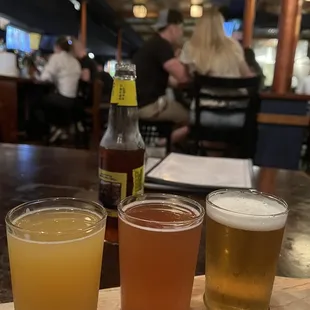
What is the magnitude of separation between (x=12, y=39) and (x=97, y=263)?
827 centimetres

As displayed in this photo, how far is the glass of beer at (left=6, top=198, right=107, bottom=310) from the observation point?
0.38 metres

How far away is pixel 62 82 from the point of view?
4.55 metres

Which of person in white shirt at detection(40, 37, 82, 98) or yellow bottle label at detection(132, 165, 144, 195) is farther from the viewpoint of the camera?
person in white shirt at detection(40, 37, 82, 98)

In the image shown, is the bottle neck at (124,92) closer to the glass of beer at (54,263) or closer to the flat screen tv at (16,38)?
the glass of beer at (54,263)

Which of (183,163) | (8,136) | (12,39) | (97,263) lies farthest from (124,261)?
(12,39)

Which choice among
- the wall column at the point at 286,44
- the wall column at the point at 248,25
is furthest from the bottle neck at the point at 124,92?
the wall column at the point at 248,25

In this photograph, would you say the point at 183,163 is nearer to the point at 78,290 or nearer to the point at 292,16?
the point at 78,290

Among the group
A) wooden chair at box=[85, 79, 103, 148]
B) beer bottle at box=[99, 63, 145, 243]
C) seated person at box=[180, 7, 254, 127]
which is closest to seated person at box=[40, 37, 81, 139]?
wooden chair at box=[85, 79, 103, 148]

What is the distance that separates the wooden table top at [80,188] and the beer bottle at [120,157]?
0.07 m

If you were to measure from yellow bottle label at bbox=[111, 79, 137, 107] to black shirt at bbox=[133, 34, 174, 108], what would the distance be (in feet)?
7.36

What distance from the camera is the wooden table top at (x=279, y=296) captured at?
49 centimetres

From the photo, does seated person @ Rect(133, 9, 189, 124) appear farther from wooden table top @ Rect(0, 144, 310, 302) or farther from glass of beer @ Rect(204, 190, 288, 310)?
glass of beer @ Rect(204, 190, 288, 310)

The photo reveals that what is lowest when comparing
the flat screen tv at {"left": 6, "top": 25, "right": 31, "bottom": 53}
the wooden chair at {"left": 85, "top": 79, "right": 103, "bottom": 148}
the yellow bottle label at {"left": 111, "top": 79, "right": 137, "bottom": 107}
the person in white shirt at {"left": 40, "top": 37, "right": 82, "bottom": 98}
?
the wooden chair at {"left": 85, "top": 79, "right": 103, "bottom": 148}

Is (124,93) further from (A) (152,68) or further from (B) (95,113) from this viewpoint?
(B) (95,113)
